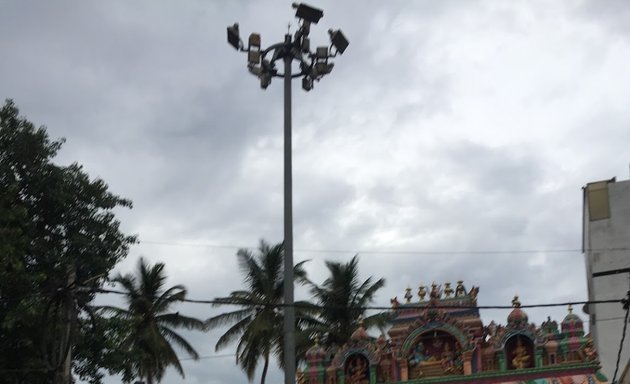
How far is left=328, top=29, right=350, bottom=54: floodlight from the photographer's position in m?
16.5

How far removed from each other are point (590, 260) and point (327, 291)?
10937mm

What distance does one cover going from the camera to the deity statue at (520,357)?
955 inches

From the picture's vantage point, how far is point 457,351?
→ 2528cm

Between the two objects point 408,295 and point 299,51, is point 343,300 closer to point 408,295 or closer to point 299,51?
point 408,295

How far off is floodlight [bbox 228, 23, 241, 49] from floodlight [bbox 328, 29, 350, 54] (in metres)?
1.86

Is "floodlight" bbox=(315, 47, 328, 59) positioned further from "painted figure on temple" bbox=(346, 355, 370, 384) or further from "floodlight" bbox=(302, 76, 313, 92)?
"painted figure on temple" bbox=(346, 355, 370, 384)

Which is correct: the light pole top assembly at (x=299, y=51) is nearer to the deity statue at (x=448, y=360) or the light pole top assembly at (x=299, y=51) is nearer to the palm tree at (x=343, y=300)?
the deity statue at (x=448, y=360)

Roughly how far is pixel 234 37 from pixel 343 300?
20462 mm

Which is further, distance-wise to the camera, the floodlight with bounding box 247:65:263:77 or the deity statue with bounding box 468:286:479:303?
the deity statue with bounding box 468:286:479:303

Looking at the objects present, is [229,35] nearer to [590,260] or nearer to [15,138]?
[15,138]

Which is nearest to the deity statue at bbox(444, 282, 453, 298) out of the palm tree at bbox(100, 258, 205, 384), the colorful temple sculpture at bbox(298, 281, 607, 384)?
the colorful temple sculpture at bbox(298, 281, 607, 384)

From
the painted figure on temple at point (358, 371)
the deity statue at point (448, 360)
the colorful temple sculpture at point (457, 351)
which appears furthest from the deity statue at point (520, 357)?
the painted figure on temple at point (358, 371)

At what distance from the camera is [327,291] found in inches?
1404

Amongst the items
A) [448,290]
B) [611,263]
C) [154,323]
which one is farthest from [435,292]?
[154,323]
